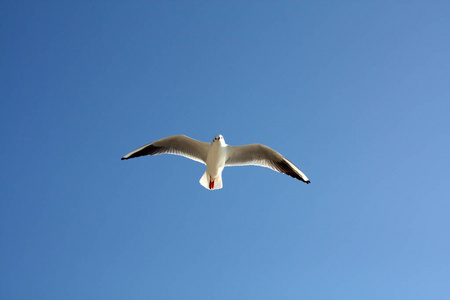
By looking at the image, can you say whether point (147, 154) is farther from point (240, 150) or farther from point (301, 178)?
point (301, 178)

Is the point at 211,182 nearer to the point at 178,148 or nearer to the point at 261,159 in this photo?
the point at 178,148

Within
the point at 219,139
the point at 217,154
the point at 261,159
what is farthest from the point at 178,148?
the point at 261,159

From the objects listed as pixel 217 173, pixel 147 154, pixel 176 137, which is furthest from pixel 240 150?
pixel 147 154

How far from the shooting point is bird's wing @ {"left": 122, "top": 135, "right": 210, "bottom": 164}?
28.6ft

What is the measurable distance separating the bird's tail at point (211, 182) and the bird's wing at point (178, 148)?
1.41 ft

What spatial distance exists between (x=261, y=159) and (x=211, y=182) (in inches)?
55.4

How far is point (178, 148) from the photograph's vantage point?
902 cm

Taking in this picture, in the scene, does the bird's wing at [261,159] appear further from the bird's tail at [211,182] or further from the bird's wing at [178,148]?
the bird's wing at [178,148]

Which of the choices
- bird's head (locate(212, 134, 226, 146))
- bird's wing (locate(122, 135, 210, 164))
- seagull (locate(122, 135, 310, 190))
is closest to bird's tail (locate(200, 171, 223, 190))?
seagull (locate(122, 135, 310, 190))

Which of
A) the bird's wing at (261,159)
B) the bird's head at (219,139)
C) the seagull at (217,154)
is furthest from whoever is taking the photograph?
the bird's wing at (261,159)

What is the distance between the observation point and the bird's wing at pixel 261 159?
8.71 metres

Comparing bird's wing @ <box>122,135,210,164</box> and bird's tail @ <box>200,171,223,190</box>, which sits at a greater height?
bird's wing @ <box>122,135,210,164</box>

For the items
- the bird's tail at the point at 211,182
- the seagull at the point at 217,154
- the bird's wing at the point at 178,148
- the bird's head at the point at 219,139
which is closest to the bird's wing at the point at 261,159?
the seagull at the point at 217,154

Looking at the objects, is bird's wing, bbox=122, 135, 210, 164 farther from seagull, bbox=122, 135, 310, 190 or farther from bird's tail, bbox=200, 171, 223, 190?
bird's tail, bbox=200, 171, 223, 190
